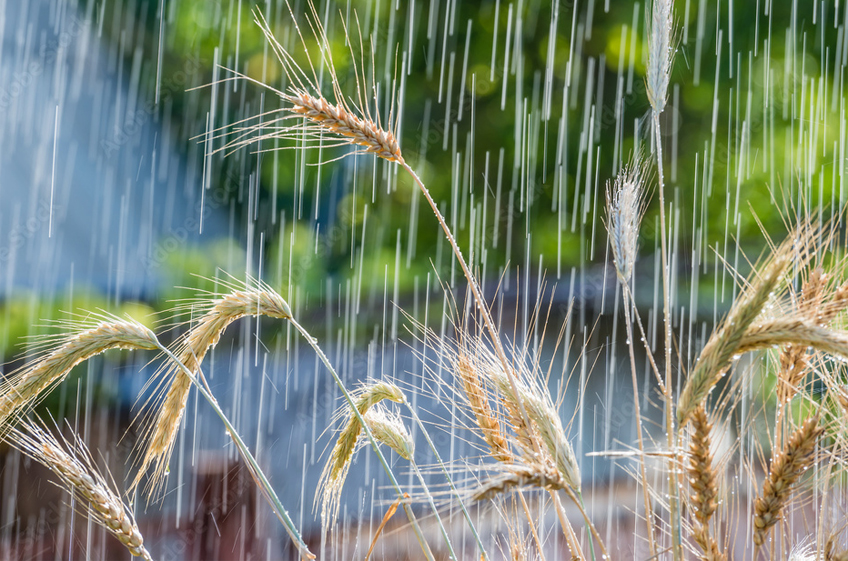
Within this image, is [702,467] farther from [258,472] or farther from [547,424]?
[258,472]

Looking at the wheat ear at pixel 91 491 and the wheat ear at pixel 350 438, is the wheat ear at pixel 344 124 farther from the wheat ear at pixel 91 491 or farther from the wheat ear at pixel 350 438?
the wheat ear at pixel 91 491

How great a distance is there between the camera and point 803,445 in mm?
703

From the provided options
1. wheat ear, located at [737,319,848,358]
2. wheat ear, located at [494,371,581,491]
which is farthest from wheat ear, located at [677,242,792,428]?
wheat ear, located at [494,371,581,491]

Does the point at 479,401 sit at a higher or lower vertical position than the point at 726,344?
lower

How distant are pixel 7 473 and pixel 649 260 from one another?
461 cm

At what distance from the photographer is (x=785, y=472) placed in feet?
2.36

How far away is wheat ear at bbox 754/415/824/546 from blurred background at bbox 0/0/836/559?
3120mm

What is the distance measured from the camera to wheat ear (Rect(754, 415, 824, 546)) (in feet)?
2.31

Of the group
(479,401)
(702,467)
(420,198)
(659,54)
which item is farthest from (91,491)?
(420,198)

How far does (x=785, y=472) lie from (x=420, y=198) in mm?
4185

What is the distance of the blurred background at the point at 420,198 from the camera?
4039 millimetres

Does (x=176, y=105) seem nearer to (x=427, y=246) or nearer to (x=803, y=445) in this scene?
(x=427, y=246)

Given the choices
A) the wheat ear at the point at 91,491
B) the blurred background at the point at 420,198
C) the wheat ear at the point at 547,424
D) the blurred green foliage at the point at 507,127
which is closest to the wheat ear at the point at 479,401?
the wheat ear at the point at 547,424

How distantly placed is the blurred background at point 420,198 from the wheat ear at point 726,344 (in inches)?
126
